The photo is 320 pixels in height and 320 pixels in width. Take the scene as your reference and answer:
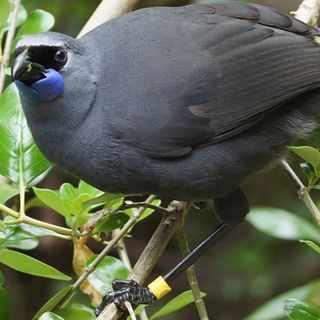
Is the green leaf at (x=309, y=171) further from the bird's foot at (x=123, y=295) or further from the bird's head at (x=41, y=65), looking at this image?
the bird's head at (x=41, y=65)

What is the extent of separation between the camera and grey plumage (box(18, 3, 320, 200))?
1.96 meters

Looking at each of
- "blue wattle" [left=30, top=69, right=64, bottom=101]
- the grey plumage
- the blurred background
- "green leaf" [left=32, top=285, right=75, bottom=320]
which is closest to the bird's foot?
"green leaf" [left=32, top=285, right=75, bottom=320]

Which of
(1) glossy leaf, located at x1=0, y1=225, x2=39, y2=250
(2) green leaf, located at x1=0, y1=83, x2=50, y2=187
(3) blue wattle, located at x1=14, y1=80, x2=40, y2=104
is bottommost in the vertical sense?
(1) glossy leaf, located at x1=0, y1=225, x2=39, y2=250

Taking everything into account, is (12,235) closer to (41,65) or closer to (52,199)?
(52,199)

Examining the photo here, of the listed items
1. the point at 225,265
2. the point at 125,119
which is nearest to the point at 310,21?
the point at 125,119

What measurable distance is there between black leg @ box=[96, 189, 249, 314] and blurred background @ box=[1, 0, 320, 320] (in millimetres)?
1833

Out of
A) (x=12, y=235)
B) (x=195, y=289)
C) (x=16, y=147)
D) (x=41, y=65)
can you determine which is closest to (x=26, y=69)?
(x=41, y=65)

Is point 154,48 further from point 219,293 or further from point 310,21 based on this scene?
point 219,293

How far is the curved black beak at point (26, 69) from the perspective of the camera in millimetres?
1764

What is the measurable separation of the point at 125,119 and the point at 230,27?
376 millimetres

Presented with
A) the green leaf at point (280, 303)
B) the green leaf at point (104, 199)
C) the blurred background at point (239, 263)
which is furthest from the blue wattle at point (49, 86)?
the blurred background at point (239, 263)

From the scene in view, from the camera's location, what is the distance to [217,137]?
207 cm

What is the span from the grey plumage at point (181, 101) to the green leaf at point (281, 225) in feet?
0.46

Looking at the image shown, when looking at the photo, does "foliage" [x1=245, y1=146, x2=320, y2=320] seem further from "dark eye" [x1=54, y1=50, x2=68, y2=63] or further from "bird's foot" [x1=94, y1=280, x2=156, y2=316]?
"dark eye" [x1=54, y1=50, x2=68, y2=63]
